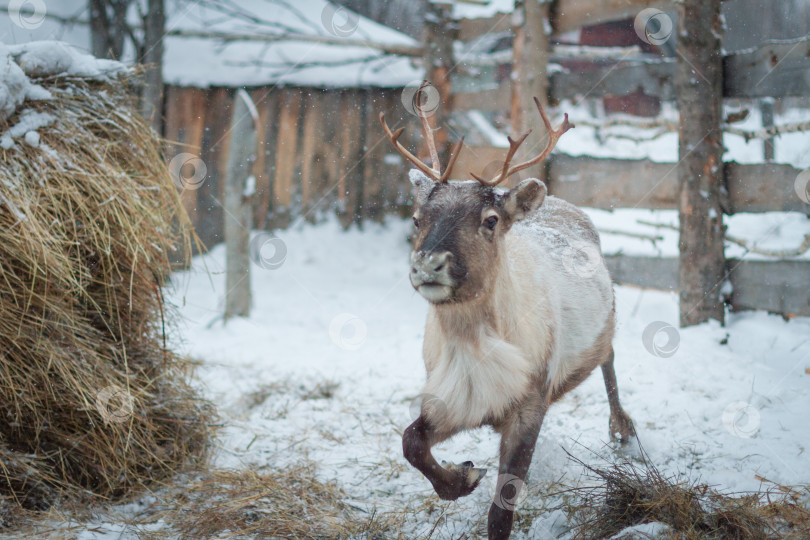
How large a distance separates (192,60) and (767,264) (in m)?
7.52

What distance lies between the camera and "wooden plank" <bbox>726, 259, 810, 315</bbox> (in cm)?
467

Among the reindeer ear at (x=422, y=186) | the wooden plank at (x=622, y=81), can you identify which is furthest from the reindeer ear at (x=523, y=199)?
the wooden plank at (x=622, y=81)

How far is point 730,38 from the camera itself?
6156 millimetres

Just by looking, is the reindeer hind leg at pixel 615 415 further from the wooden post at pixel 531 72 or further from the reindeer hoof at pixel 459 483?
the wooden post at pixel 531 72

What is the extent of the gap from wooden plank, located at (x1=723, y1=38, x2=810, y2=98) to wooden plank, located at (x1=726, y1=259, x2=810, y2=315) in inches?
46.2

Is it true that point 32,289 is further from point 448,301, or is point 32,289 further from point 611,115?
point 611,115

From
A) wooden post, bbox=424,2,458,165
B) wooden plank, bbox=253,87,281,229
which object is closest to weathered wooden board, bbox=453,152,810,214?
wooden post, bbox=424,2,458,165

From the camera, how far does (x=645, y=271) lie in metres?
5.92

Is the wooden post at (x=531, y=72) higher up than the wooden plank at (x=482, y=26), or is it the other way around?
the wooden plank at (x=482, y=26)

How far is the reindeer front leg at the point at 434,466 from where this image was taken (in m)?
2.91

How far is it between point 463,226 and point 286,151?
680 centimetres

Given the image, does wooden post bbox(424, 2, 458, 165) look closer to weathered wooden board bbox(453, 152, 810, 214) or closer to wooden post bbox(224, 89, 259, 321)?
weathered wooden board bbox(453, 152, 810, 214)

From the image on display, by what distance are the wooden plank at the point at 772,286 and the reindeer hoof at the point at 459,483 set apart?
2928 mm

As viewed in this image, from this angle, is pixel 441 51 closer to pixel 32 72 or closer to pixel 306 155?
pixel 306 155
